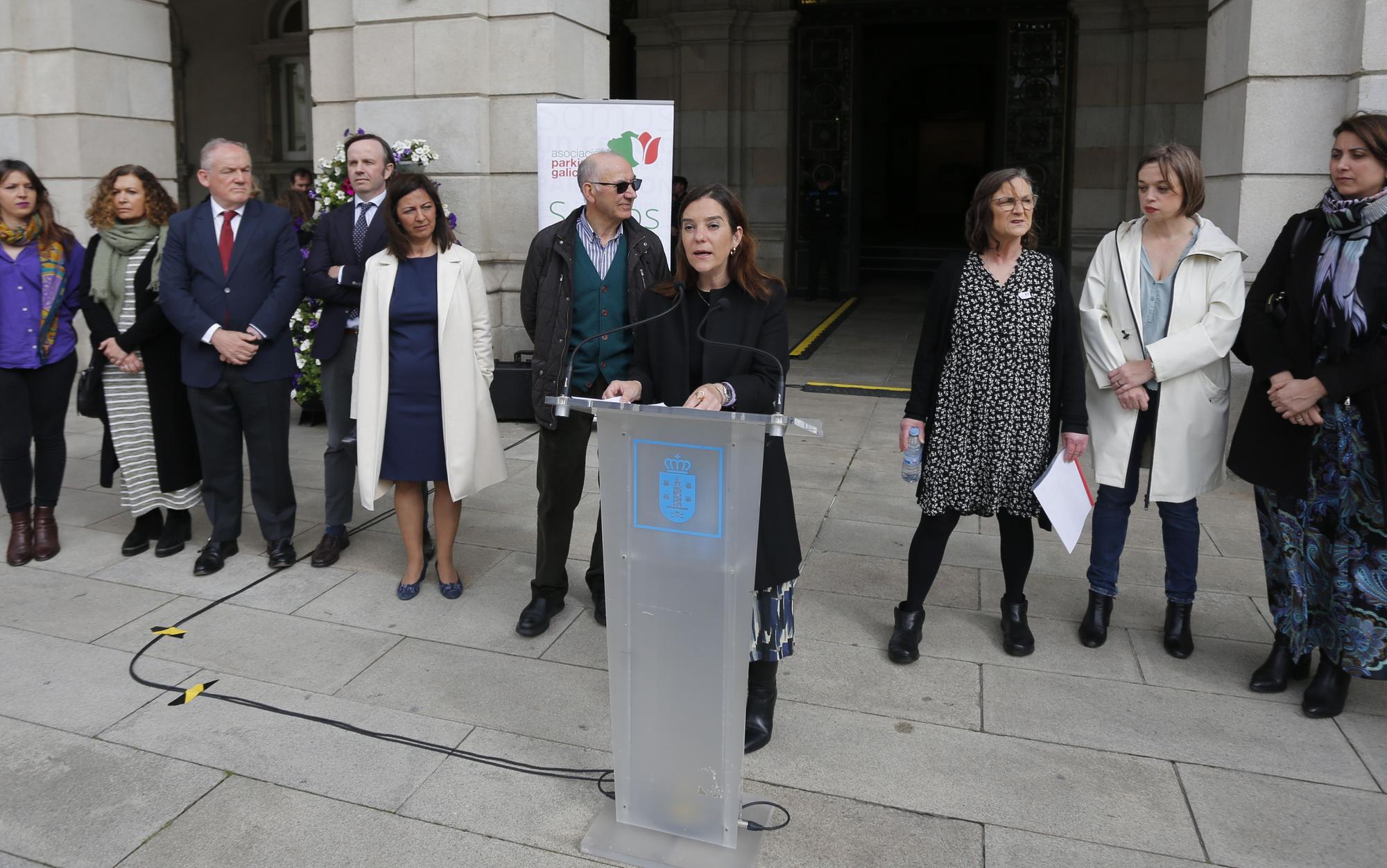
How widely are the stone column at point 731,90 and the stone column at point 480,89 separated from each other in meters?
7.31

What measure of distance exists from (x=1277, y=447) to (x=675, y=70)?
13.3 m

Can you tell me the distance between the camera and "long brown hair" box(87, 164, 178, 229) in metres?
5.52

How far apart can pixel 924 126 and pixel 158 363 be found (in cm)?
2324

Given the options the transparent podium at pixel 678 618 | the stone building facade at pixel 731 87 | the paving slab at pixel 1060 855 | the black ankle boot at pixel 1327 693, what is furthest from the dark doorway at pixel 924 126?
the transparent podium at pixel 678 618

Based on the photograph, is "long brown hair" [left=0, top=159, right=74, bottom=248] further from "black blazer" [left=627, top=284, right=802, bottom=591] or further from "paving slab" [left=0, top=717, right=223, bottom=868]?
"black blazer" [left=627, top=284, right=802, bottom=591]

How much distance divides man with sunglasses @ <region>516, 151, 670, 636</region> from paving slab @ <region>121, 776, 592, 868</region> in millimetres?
1437

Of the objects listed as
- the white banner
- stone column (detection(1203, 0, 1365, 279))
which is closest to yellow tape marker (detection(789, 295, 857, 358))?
the white banner

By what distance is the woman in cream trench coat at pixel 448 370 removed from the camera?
4.93 metres

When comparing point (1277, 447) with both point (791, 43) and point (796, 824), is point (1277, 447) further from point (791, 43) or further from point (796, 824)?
point (791, 43)

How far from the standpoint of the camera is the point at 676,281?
3.74m

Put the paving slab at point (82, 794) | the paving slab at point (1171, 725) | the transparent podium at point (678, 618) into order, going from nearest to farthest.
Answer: the transparent podium at point (678, 618) → the paving slab at point (82, 794) → the paving slab at point (1171, 725)

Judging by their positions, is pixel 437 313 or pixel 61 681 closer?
pixel 61 681

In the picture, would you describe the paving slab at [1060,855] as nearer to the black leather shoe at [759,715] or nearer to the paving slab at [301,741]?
the black leather shoe at [759,715]

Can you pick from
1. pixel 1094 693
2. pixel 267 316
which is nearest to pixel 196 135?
pixel 267 316
